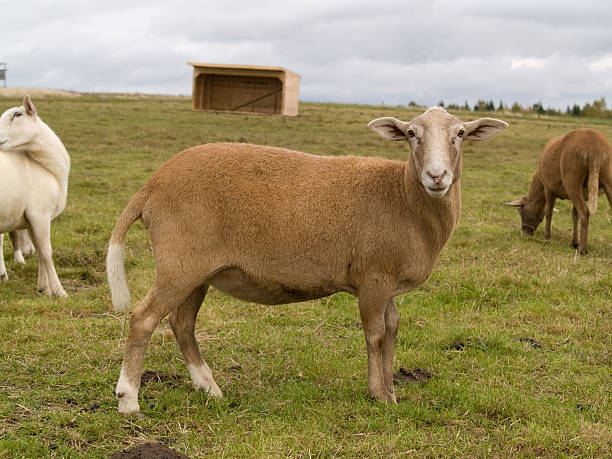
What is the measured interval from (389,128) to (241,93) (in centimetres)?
2660

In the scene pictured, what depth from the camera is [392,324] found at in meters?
4.64

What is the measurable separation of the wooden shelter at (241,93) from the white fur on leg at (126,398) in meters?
24.5

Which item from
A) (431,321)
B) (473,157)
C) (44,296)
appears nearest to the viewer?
(431,321)

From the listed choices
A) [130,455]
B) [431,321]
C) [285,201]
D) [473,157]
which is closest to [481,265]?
[431,321]

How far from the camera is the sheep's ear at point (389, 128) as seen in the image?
432cm

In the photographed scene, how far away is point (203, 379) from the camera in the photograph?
15.1ft

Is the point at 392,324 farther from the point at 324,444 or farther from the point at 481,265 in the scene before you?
the point at 481,265

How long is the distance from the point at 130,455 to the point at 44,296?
3956 millimetres

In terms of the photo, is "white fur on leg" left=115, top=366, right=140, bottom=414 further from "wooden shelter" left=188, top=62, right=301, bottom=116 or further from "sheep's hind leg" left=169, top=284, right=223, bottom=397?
"wooden shelter" left=188, top=62, right=301, bottom=116

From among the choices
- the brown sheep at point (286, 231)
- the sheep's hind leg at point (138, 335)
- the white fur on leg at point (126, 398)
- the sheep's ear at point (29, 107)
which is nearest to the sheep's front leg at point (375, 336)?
the brown sheep at point (286, 231)

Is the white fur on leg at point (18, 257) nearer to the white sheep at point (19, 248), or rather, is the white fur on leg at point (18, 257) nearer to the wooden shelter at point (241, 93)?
the white sheep at point (19, 248)

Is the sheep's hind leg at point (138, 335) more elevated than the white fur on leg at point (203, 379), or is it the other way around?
the sheep's hind leg at point (138, 335)

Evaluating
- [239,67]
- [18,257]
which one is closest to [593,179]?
[18,257]

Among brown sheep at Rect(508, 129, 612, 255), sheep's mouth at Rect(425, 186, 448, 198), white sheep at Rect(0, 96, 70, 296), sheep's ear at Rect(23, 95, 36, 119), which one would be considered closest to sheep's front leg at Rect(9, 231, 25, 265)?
white sheep at Rect(0, 96, 70, 296)
